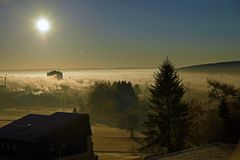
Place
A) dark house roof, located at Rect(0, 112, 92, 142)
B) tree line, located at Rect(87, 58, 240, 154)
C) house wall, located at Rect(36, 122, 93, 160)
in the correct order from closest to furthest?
house wall, located at Rect(36, 122, 93, 160) < dark house roof, located at Rect(0, 112, 92, 142) < tree line, located at Rect(87, 58, 240, 154)

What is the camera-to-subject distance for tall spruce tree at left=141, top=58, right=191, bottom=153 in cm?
2758

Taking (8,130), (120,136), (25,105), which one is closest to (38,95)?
(25,105)

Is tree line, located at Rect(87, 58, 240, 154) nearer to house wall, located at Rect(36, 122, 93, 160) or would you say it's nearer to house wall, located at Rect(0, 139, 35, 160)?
house wall, located at Rect(36, 122, 93, 160)

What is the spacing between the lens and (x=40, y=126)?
26.3 m

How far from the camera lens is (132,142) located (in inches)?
1789

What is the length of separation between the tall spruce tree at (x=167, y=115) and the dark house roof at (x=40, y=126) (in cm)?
510

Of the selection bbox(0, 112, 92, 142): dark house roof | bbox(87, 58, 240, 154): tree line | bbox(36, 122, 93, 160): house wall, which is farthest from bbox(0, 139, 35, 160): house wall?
bbox(87, 58, 240, 154): tree line

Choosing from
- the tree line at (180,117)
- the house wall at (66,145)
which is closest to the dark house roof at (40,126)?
the house wall at (66,145)

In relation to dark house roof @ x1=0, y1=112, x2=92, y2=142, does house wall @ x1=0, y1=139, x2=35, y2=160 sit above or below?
below

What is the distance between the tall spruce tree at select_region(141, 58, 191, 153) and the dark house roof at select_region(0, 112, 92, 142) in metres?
5.10

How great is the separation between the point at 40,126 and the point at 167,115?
32.7 ft

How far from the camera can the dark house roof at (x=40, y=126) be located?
82.0 feet

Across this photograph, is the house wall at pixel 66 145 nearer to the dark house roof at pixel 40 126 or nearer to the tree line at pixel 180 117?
the dark house roof at pixel 40 126

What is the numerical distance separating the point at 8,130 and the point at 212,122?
55.9 ft
